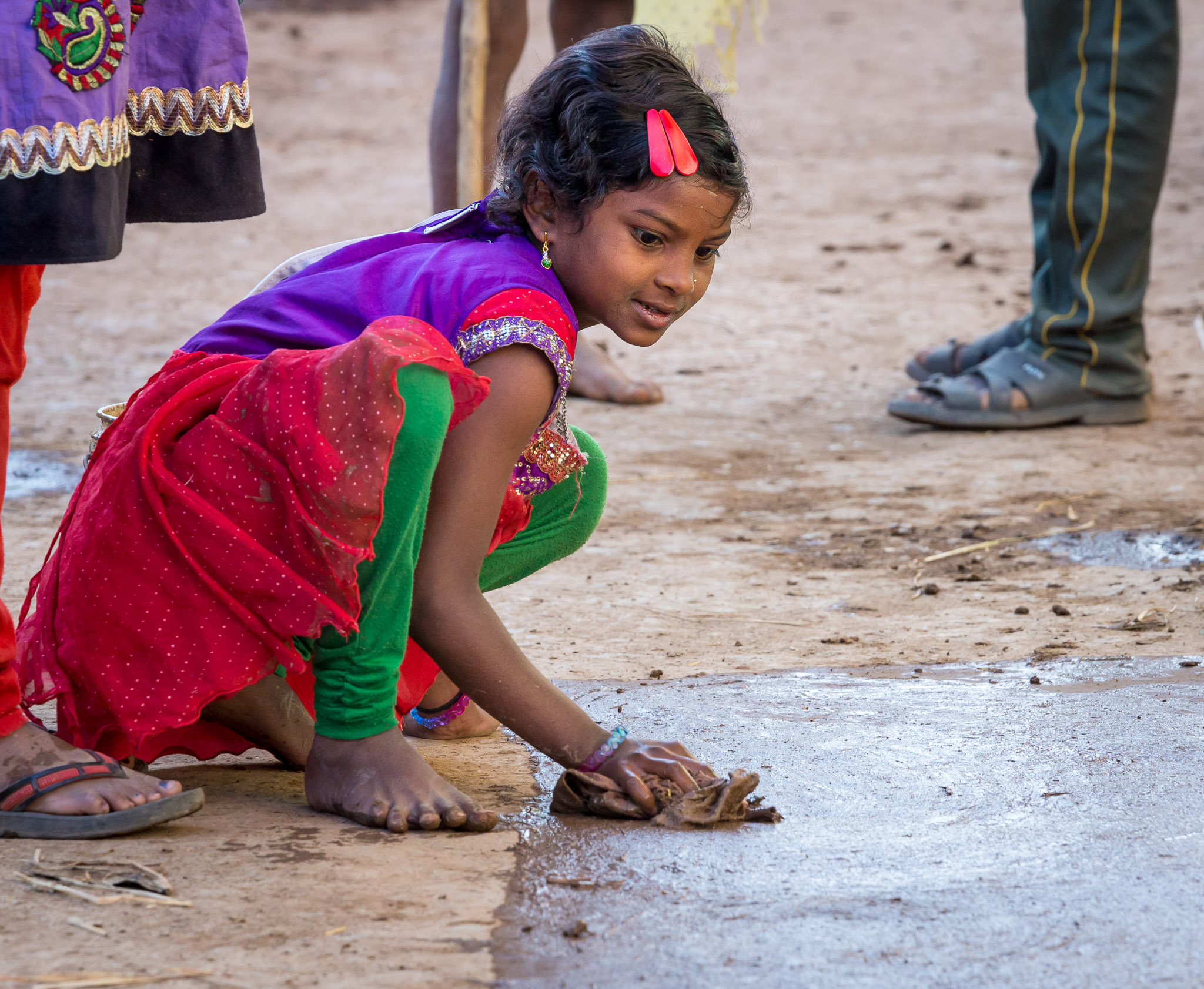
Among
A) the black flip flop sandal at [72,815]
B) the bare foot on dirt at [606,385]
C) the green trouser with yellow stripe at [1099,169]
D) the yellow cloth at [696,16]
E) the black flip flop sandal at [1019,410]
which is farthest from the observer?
the yellow cloth at [696,16]

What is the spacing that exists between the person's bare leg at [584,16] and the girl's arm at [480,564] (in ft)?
8.34

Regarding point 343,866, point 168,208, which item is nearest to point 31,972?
point 343,866

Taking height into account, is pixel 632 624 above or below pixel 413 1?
below

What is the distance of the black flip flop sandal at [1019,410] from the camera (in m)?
3.89

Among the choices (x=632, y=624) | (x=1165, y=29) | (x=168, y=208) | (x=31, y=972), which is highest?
(x=1165, y=29)

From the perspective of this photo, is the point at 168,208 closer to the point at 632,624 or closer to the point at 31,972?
the point at 31,972

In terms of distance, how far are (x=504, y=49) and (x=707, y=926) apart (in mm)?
3092

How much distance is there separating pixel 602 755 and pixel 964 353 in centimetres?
285

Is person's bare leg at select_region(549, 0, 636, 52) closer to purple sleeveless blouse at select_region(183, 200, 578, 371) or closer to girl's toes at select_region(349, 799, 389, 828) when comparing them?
purple sleeveless blouse at select_region(183, 200, 578, 371)

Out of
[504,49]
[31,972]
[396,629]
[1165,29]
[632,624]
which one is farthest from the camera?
[504,49]

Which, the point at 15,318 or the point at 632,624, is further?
the point at 632,624

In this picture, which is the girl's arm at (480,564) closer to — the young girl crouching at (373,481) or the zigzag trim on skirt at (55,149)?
the young girl crouching at (373,481)

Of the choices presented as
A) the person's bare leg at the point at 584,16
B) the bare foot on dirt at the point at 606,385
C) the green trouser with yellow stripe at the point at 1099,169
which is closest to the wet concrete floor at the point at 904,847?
the green trouser with yellow stripe at the point at 1099,169

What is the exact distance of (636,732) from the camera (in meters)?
2.06
